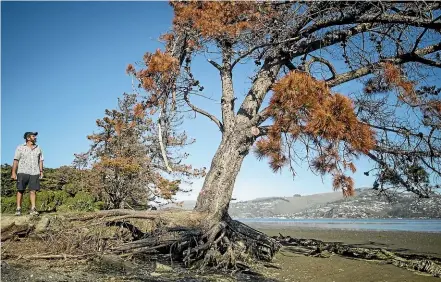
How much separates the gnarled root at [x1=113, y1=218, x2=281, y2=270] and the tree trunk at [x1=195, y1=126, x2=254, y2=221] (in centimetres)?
51

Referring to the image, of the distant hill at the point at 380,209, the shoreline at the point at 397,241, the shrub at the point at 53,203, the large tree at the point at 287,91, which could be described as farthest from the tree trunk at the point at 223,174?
the distant hill at the point at 380,209

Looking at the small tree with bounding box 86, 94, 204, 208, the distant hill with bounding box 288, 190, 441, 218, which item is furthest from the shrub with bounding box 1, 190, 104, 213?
the distant hill with bounding box 288, 190, 441, 218

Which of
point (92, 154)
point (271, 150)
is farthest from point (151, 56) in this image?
point (92, 154)

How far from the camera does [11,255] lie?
14.9 ft

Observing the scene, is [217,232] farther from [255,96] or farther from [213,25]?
[213,25]

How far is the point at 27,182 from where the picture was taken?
22.0ft

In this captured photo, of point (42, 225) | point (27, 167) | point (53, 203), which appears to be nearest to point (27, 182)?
point (27, 167)

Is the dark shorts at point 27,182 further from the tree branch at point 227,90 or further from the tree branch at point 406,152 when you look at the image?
the tree branch at point 406,152

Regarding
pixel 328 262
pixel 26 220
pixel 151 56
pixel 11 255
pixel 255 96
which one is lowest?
pixel 328 262

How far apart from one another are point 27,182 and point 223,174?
13.6ft

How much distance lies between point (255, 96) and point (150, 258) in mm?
4174

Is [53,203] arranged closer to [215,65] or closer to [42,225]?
[42,225]

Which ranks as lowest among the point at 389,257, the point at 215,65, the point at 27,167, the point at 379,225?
the point at 379,225

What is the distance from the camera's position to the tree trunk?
21.5 feet
